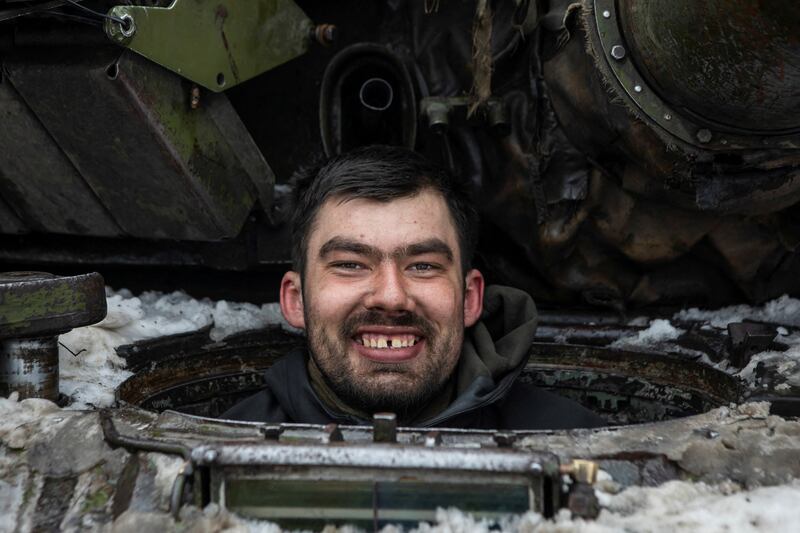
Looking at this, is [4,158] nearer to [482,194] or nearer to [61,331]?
[61,331]

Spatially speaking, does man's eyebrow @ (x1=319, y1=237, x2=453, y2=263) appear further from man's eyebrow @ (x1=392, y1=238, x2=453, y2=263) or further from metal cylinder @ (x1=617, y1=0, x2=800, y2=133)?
metal cylinder @ (x1=617, y1=0, x2=800, y2=133)

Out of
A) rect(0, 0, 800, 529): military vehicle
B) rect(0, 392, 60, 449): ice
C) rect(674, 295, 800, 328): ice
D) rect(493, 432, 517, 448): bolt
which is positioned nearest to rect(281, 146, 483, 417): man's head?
rect(0, 0, 800, 529): military vehicle

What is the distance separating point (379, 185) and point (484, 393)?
599mm

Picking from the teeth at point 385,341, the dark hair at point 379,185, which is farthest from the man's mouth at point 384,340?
the dark hair at point 379,185

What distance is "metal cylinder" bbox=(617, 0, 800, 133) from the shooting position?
1.78 m

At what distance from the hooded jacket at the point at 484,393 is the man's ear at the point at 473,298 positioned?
0.04 metres

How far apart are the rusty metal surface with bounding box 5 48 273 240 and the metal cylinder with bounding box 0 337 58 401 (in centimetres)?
71

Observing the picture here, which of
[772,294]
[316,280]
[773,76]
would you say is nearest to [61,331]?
[316,280]

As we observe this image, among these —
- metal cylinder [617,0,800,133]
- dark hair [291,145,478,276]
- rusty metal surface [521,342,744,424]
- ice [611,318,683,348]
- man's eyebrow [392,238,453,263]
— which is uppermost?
metal cylinder [617,0,800,133]

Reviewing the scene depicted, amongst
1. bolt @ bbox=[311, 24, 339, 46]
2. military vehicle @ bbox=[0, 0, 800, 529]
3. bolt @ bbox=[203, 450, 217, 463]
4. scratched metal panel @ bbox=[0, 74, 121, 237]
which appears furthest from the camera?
bolt @ bbox=[311, 24, 339, 46]

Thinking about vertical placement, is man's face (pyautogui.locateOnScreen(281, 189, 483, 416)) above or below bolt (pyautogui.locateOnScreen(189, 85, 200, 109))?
below

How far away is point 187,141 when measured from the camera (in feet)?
8.55

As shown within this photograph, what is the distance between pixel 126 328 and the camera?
2674mm

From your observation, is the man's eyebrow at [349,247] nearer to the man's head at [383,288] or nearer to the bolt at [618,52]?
the man's head at [383,288]
